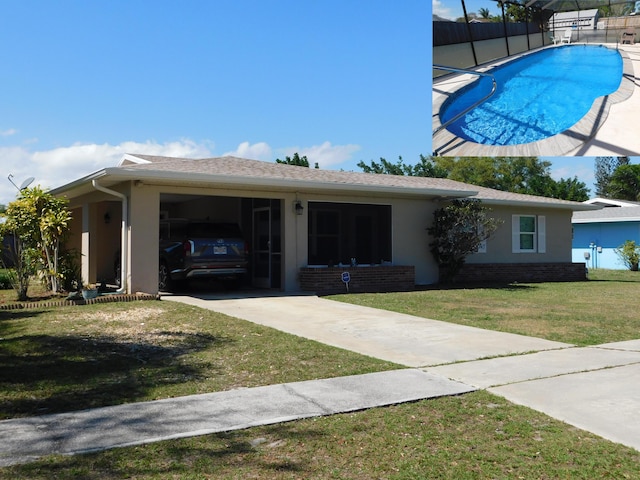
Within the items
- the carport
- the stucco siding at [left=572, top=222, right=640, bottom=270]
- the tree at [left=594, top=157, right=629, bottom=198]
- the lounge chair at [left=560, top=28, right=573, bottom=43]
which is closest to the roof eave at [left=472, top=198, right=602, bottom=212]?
the lounge chair at [left=560, top=28, right=573, bottom=43]

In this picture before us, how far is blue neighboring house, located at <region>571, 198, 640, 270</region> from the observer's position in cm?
3203

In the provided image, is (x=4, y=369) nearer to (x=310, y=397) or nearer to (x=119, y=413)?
(x=119, y=413)

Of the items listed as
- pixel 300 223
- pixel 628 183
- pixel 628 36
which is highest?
pixel 628 36

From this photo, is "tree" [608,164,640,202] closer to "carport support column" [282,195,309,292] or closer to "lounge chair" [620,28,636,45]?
"lounge chair" [620,28,636,45]

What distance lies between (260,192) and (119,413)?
10.6 metres

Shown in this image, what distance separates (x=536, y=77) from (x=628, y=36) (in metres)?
3.14

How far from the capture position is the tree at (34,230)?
45.9 feet

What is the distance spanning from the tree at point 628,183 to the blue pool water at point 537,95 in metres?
39.6

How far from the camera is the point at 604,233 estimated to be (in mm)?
33406

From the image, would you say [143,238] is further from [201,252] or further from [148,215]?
[201,252]

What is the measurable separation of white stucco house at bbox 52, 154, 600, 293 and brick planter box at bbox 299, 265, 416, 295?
28 mm

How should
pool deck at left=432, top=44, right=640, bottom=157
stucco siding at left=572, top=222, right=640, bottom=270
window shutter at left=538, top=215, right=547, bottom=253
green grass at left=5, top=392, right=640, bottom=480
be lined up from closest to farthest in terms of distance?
green grass at left=5, top=392, right=640, bottom=480 < pool deck at left=432, top=44, right=640, bottom=157 < window shutter at left=538, top=215, right=547, bottom=253 < stucco siding at left=572, top=222, right=640, bottom=270

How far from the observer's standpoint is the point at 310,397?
5793mm

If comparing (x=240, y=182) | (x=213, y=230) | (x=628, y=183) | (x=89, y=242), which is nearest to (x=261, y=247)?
(x=213, y=230)
